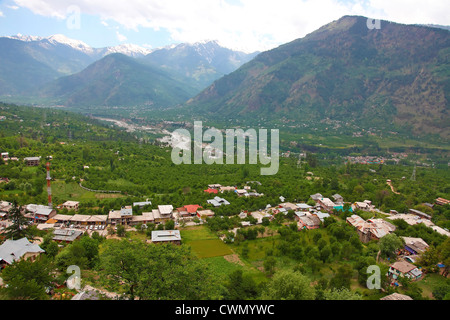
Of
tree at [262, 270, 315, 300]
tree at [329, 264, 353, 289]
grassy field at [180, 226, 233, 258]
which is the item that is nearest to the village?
grassy field at [180, 226, 233, 258]

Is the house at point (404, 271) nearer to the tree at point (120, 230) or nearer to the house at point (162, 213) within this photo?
the house at point (162, 213)

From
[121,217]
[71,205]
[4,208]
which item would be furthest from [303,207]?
[4,208]

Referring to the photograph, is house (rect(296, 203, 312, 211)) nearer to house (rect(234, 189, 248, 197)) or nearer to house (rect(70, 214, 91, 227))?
house (rect(234, 189, 248, 197))

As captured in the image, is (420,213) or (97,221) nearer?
(97,221)

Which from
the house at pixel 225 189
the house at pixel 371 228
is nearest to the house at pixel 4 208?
the house at pixel 225 189

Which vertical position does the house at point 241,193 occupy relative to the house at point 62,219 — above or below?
above

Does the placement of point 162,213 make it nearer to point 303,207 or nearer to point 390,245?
point 303,207

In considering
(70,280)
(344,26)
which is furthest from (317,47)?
(70,280)
